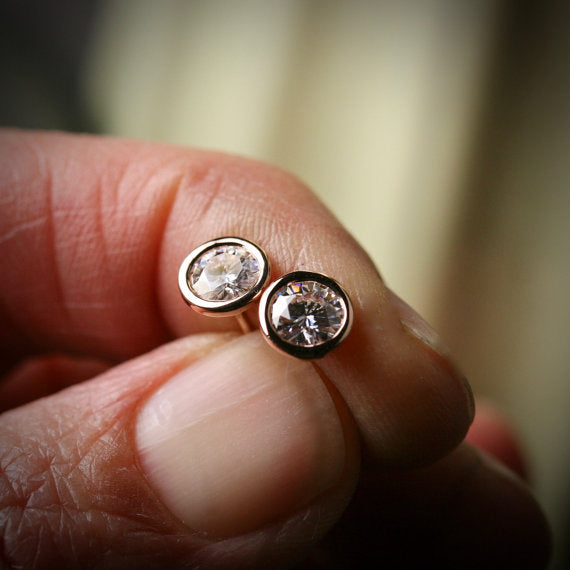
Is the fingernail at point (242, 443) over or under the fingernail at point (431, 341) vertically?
under

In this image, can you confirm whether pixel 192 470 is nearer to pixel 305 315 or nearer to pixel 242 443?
pixel 242 443

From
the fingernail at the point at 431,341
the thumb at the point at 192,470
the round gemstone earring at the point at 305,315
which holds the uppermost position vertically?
the round gemstone earring at the point at 305,315

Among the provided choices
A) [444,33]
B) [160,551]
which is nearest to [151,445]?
[160,551]

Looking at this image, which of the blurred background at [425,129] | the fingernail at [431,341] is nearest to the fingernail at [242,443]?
the fingernail at [431,341]

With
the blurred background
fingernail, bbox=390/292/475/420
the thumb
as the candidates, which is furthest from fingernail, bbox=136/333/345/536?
the blurred background

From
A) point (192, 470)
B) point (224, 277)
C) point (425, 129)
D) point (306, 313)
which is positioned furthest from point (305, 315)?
point (425, 129)

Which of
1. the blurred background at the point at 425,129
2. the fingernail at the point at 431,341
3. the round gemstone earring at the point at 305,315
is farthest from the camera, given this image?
the blurred background at the point at 425,129

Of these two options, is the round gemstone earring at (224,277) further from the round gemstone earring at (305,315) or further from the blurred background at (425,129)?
the blurred background at (425,129)
